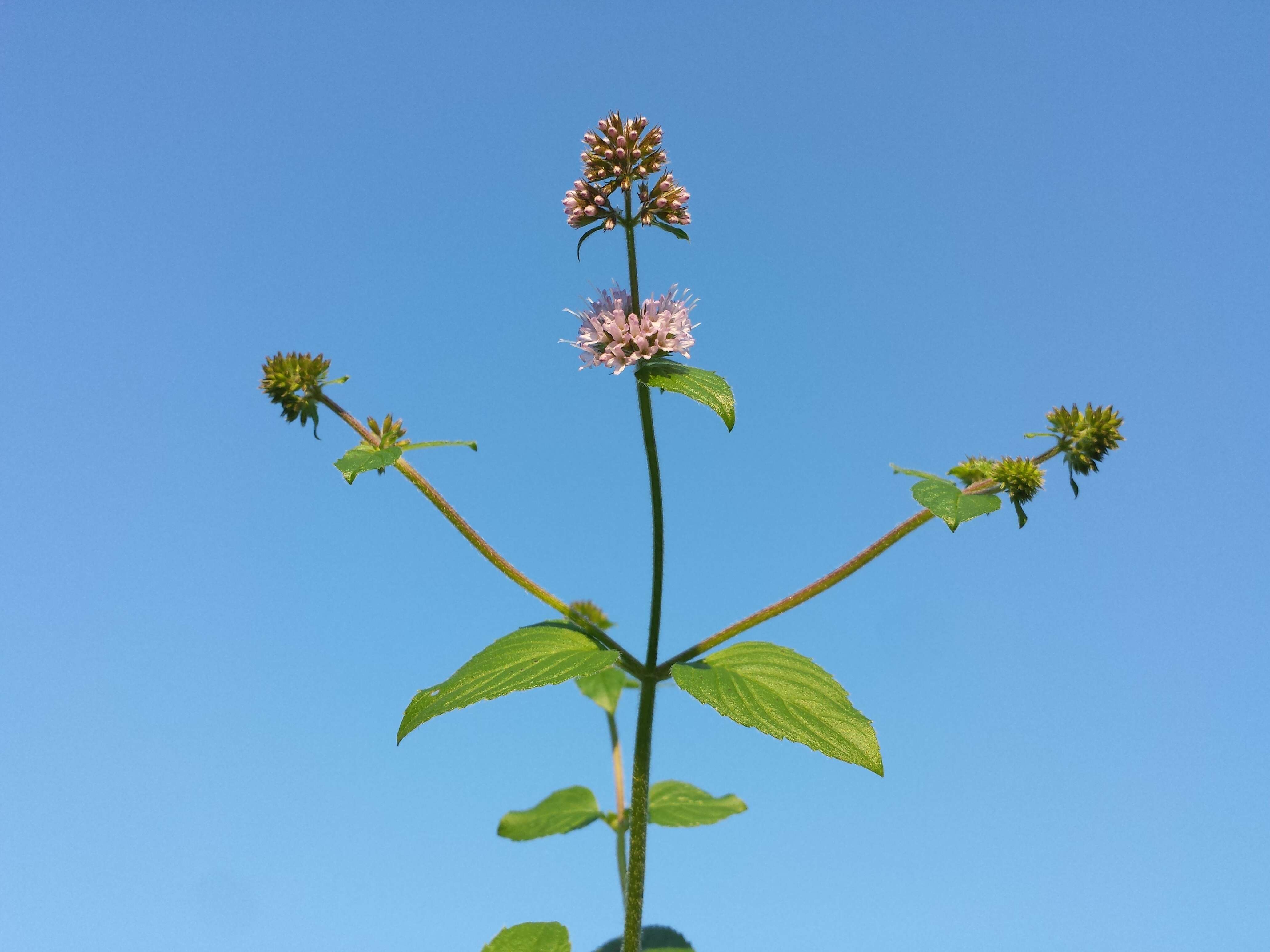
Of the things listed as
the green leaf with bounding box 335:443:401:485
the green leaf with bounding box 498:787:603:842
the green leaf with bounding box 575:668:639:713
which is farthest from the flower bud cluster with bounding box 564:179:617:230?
the green leaf with bounding box 498:787:603:842


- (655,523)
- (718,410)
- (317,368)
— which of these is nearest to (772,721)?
(655,523)

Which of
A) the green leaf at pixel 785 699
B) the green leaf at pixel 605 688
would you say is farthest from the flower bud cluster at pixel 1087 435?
the green leaf at pixel 605 688

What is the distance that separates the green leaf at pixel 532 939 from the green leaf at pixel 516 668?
815 millimetres

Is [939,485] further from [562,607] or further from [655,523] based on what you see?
[562,607]

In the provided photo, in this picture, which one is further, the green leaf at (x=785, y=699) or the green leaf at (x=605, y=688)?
the green leaf at (x=605, y=688)

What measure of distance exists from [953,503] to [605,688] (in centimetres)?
204

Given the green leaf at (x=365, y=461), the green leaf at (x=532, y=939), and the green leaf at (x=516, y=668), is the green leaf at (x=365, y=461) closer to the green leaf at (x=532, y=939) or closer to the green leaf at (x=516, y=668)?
the green leaf at (x=516, y=668)

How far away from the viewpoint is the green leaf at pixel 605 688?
4184 mm

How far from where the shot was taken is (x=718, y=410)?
2547 millimetres

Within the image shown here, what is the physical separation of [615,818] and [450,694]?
1.76m

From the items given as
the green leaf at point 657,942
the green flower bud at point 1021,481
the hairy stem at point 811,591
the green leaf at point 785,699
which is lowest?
the green leaf at point 657,942

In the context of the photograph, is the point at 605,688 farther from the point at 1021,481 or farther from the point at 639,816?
the point at 1021,481

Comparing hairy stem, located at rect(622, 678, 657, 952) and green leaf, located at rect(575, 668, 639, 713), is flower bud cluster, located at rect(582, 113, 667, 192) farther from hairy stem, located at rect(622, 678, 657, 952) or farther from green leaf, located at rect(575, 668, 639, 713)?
green leaf, located at rect(575, 668, 639, 713)

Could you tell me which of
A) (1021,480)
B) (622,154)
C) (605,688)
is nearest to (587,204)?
(622,154)
